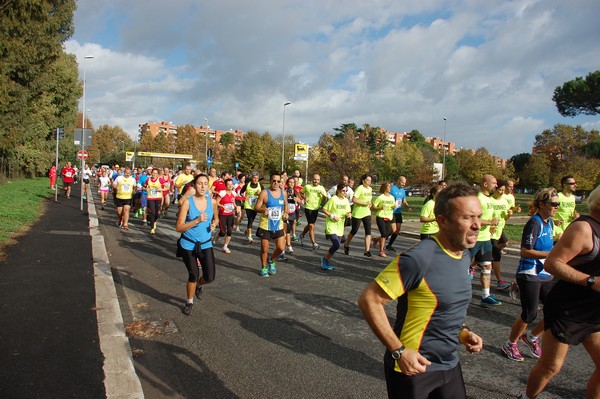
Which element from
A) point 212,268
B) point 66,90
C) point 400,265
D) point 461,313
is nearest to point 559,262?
point 461,313

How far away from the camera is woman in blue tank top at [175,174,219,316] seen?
5477mm

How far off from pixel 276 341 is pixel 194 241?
1.73 meters

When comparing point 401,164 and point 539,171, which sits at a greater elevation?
point 401,164

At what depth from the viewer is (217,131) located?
192m

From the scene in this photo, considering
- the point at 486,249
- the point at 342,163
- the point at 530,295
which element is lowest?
the point at 530,295

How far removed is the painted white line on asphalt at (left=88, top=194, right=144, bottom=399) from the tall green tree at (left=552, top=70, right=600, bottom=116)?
1724 inches

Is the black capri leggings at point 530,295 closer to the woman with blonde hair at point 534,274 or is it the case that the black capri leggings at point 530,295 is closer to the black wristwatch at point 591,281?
the woman with blonde hair at point 534,274

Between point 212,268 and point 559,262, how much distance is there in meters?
3.92

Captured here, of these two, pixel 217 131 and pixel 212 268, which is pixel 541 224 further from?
pixel 217 131

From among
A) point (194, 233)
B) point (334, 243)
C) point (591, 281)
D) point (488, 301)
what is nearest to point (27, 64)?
point (334, 243)

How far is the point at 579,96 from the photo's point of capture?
39.3 m

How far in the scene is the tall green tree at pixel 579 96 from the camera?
38219mm

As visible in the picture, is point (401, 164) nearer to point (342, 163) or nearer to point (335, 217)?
point (342, 163)

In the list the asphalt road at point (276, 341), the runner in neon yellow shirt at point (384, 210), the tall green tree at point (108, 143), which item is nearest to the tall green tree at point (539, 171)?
the runner in neon yellow shirt at point (384, 210)
